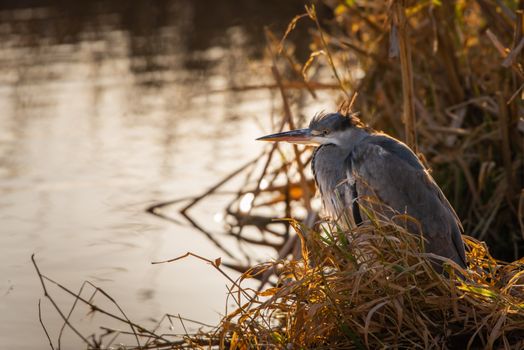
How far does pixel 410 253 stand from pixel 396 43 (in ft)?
5.17

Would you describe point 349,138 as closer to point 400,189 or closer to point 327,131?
point 327,131

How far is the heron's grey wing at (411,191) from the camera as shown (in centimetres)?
451

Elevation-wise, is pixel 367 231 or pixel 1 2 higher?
pixel 1 2

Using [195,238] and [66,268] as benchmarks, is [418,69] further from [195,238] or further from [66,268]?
[66,268]

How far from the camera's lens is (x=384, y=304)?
3867 millimetres

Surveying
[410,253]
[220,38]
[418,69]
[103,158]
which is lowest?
[410,253]

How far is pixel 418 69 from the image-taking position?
281 inches

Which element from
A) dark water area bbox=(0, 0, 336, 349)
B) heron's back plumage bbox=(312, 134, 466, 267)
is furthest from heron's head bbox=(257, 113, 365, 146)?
dark water area bbox=(0, 0, 336, 349)

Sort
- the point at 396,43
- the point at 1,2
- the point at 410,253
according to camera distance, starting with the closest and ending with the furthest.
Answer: the point at 410,253 < the point at 396,43 < the point at 1,2

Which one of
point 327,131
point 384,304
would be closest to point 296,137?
point 327,131

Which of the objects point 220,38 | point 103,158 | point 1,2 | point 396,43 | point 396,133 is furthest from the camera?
point 1,2

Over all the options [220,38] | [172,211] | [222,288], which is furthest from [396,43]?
[220,38]

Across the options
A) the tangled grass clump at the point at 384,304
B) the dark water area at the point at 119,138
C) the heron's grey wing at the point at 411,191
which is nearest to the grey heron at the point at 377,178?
the heron's grey wing at the point at 411,191

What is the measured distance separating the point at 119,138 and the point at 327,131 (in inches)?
181
